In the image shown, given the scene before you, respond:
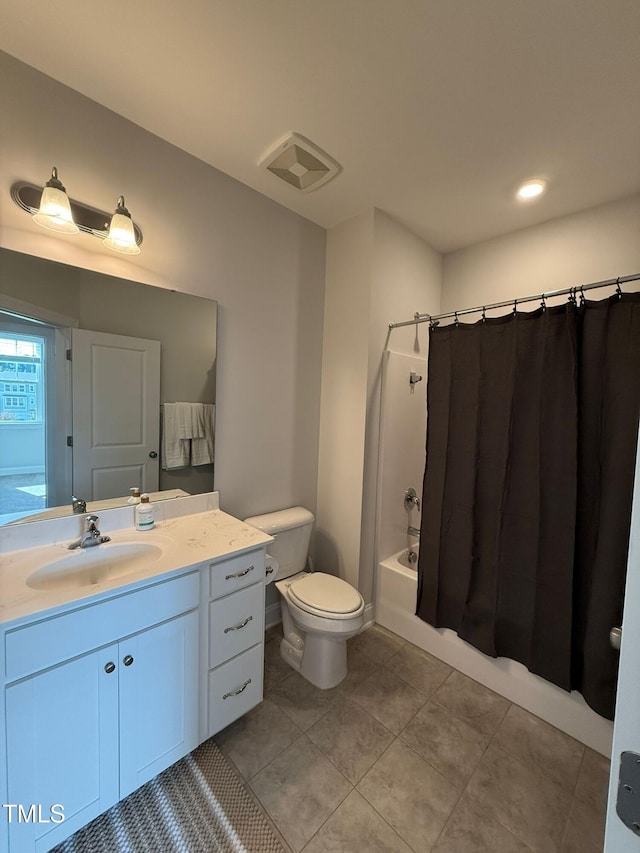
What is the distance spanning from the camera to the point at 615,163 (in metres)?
1.66

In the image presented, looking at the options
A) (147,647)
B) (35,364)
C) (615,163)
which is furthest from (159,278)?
(615,163)

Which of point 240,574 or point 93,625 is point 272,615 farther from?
point 93,625

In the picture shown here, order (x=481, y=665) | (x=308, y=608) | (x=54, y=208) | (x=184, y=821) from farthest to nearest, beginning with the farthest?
(x=481, y=665), (x=308, y=608), (x=54, y=208), (x=184, y=821)

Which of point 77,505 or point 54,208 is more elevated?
point 54,208

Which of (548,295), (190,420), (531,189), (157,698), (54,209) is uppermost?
(531,189)

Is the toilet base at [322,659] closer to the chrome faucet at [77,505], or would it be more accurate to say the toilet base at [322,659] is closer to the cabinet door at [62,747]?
the cabinet door at [62,747]

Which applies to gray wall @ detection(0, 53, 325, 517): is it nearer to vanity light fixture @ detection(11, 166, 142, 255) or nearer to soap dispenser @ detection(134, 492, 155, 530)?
vanity light fixture @ detection(11, 166, 142, 255)

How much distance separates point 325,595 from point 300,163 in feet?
7.22

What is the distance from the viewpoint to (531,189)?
1872mm

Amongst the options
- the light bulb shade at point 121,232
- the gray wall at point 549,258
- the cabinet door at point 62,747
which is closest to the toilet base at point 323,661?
the cabinet door at point 62,747

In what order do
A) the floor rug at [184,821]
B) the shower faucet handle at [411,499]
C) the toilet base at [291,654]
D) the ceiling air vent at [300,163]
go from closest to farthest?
the floor rug at [184,821]
the ceiling air vent at [300,163]
the toilet base at [291,654]
the shower faucet handle at [411,499]

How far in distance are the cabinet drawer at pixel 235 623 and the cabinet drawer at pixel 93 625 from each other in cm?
12

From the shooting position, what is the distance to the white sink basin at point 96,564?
1237 mm

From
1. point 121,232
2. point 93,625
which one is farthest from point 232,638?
point 121,232
